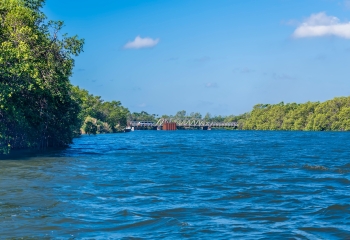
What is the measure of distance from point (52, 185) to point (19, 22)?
51.6ft

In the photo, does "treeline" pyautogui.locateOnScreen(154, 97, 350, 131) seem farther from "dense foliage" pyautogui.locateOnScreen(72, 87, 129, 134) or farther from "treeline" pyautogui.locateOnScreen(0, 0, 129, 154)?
"treeline" pyautogui.locateOnScreen(0, 0, 129, 154)

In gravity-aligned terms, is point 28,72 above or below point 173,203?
above

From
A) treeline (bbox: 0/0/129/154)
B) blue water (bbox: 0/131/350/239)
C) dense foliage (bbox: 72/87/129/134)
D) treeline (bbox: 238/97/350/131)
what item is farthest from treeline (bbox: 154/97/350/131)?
blue water (bbox: 0/131/350/239)

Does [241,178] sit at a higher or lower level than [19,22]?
lower

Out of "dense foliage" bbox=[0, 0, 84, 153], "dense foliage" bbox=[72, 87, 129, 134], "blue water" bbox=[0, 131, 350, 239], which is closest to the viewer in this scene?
"blue water" bbox=[0, 131, 350, 239]

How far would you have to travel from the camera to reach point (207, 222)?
42.6 ft

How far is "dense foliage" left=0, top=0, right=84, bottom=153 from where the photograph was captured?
28.4 metres

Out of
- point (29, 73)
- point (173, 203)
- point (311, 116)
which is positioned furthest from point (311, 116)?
point (173, 203)

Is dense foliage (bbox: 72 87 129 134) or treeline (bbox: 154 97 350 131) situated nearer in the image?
dense foliage (bbox: 72 87 129 134)

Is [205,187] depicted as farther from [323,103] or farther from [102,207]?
[323,103]

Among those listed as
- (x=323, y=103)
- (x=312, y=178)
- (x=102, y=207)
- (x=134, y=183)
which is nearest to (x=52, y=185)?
(x=134, y=183)

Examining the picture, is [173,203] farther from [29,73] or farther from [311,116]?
[311,116]

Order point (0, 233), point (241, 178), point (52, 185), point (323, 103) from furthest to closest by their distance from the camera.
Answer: point (323, 103)
point (241, 178)
point (52, 185)
point (0, 233)

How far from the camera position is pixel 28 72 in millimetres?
28766
